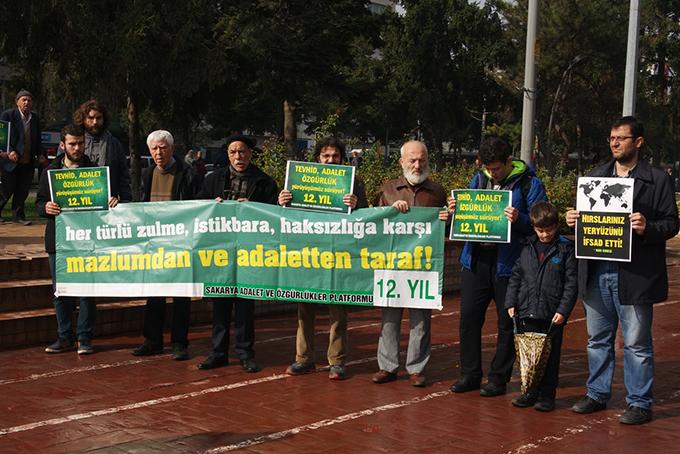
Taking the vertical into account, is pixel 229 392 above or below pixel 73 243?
below

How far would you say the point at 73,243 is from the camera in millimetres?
8273

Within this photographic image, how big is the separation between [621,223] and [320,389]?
2.69 meters

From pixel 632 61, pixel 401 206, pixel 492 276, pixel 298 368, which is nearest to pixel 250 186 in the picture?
pixel 401 206

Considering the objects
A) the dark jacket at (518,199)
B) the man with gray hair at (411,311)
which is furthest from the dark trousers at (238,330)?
the dark jacket at (518,199)

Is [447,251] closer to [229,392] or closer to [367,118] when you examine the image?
[229,392]

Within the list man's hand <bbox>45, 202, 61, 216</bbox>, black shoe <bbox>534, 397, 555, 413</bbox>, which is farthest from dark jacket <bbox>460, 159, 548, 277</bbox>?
man's hand <bbox>45, 202, 61, 216</bbox>

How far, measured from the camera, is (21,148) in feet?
40.3

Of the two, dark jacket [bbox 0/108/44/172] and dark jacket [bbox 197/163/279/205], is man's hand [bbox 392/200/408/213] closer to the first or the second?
dark jacket [bbox 197/163/279/205]

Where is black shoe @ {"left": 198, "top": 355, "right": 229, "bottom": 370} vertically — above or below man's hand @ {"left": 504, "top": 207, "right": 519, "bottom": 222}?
below

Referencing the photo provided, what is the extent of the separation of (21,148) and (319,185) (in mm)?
6360

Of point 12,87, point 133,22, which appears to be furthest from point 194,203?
point 12,87

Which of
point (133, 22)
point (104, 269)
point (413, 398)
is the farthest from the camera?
point (133, 22)

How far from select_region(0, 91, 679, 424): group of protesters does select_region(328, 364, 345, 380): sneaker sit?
0.02 metres

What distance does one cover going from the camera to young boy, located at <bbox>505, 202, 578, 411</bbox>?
653 cm
